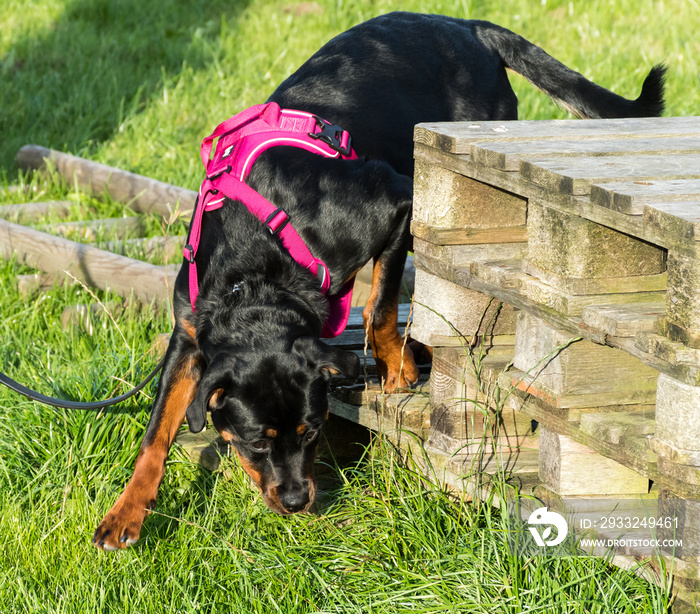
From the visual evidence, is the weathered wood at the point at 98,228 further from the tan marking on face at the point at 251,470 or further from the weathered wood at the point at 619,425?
the weathered wood at the point at 619,425

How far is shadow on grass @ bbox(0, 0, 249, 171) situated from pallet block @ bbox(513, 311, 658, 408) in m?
5.98

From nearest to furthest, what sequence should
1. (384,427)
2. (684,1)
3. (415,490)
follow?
(415,490)
(384,427)
(684,1)

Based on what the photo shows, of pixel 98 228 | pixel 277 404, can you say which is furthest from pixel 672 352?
pixel 98 228

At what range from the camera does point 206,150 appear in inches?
139

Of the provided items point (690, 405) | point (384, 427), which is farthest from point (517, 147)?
point (384, 427)

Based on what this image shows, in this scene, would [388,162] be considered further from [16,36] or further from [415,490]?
[16,36]

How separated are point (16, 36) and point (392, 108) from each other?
27.3 ft

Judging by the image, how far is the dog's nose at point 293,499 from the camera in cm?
280

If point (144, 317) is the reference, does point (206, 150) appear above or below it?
above

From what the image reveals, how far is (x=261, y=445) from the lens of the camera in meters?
2.91

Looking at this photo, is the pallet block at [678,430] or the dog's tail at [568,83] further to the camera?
the dog's tail at [568,83]

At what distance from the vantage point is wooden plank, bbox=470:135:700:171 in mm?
2414

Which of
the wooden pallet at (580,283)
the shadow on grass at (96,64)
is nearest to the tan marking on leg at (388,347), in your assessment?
the wooden pallet at (580,283)

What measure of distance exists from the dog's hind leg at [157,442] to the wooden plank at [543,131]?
121 cm
